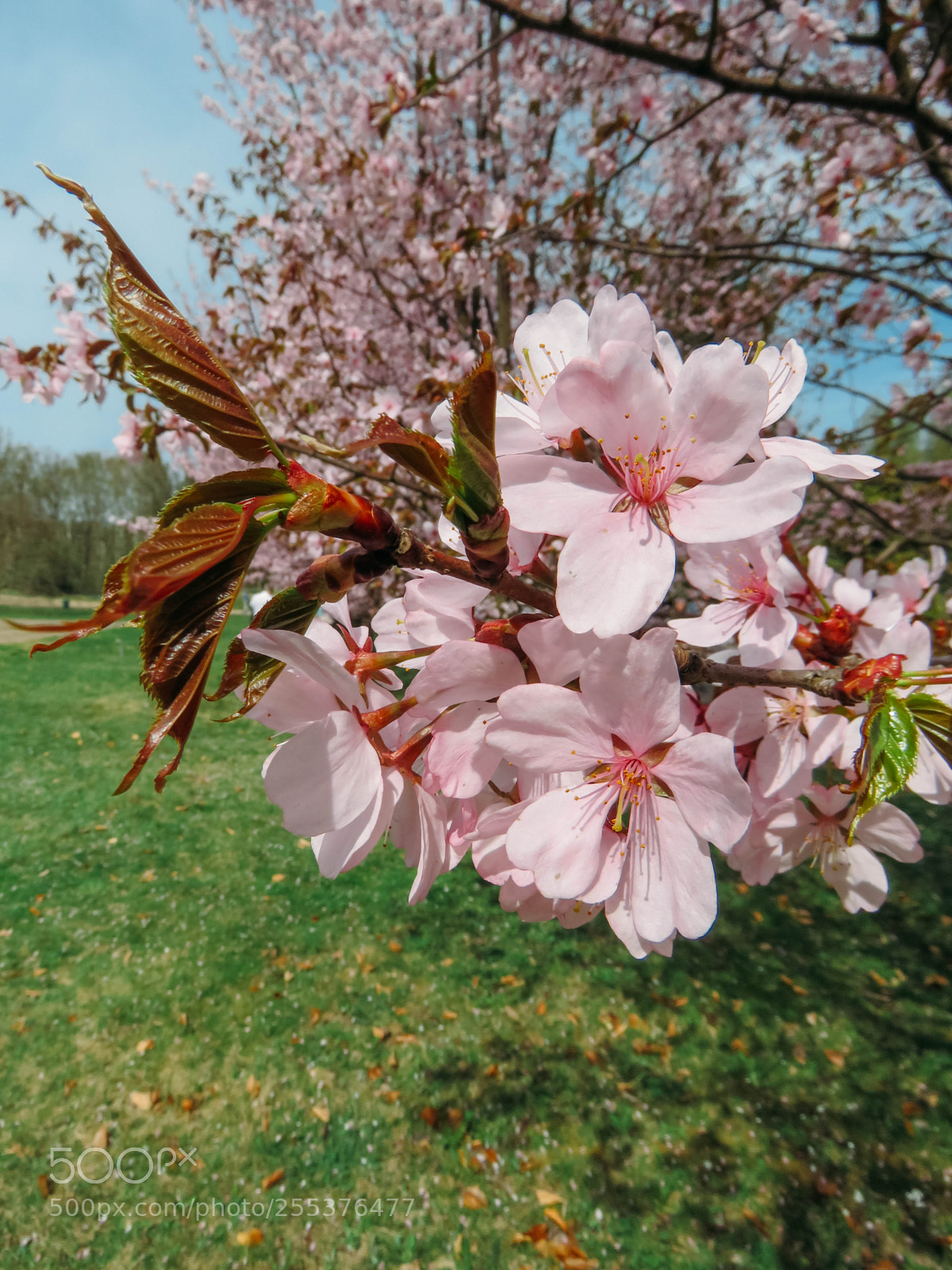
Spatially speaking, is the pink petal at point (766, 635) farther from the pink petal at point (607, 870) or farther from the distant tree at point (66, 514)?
the distant tree at point (66, 514)

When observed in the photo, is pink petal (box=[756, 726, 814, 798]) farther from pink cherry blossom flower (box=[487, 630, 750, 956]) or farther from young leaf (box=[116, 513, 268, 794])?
young leaf (box=[116, 513, 268, 794])

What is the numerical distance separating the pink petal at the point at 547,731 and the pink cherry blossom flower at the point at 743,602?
28 centimetres

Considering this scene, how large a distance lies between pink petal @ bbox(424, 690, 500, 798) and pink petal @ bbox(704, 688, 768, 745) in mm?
336

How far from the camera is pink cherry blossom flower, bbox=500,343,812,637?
21.5 inches

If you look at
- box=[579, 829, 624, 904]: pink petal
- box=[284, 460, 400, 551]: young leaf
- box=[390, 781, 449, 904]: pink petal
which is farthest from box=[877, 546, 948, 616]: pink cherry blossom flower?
box=[284, 460, 400, 551]: young leaf

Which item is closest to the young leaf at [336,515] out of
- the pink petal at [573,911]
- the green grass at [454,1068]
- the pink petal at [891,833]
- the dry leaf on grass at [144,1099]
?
the pink petal at [573,911]

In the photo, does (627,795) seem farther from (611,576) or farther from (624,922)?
(611,576)

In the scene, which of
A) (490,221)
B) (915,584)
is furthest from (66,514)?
(915,584)

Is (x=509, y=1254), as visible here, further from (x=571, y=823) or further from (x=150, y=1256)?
(x=571, y=823)

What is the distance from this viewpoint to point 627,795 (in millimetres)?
693

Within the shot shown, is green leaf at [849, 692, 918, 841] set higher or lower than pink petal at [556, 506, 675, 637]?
lower

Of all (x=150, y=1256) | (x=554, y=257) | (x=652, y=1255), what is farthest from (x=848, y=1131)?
(x=554, y=257)

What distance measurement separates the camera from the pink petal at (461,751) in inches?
25.6

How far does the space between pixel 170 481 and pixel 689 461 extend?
2678cm
